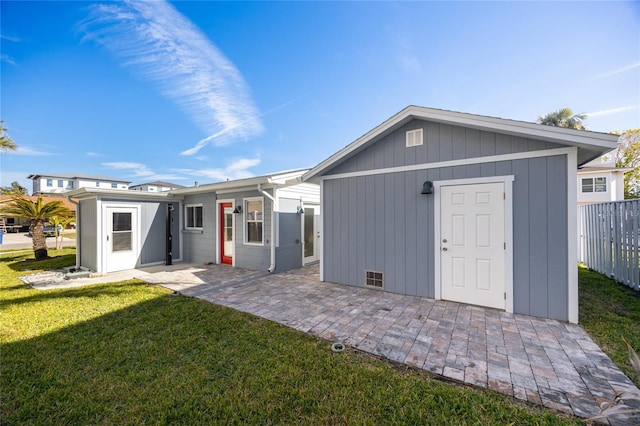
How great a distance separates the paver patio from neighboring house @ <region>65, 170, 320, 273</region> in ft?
5.88

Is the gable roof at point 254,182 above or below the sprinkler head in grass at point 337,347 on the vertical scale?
above

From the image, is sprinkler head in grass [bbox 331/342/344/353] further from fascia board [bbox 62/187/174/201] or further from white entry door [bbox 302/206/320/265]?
fascia board [bbox 62/187/174/201]

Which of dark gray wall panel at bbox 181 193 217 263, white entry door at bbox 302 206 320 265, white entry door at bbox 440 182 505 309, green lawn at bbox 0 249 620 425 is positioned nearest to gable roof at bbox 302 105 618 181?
white entry door at bbox 440 182 505 309

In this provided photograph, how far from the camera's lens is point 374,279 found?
211 inches

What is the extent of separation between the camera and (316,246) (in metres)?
8.73

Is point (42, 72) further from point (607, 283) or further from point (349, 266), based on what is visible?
point (607, 283)

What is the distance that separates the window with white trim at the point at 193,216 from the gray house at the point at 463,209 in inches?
209

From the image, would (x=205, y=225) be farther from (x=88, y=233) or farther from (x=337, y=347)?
(x=337, y=347)

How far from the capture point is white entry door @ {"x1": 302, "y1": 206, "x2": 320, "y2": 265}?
26.6 feet

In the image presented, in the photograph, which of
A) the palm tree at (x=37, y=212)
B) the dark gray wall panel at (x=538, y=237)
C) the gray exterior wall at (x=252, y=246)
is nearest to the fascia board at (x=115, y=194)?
the palm tree at (x=37, y=212)

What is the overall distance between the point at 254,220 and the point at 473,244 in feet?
18.9

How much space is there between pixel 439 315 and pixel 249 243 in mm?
5588

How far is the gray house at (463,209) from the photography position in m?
3.67

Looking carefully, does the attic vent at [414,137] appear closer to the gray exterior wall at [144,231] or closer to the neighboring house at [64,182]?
the gray exterior wall at [144,231]
